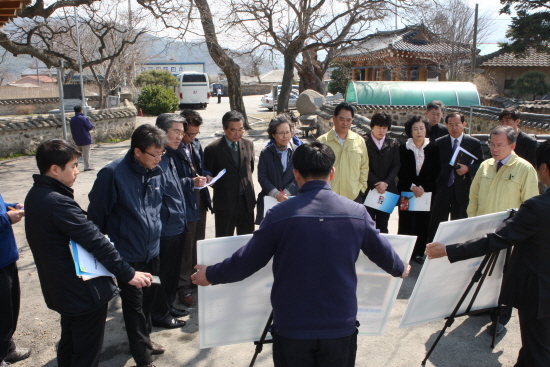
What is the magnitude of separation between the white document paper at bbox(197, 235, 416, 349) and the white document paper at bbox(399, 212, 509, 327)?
0.84 ft

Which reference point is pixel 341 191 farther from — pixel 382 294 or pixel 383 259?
pixel 383 259

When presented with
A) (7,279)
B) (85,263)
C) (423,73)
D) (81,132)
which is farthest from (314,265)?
A: (423,73)

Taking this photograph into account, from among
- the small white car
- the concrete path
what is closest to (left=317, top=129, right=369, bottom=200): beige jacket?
the concrete path

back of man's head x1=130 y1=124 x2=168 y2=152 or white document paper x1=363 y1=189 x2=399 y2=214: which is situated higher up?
back of man's head x1=130 y1=124 x2=168 y2=152

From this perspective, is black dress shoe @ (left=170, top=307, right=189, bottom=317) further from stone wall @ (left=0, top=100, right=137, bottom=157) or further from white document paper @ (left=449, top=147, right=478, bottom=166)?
stone wall @ (left=0, top=100, right=137, bottom=157)

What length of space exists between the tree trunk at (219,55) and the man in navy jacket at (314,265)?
46.5ft

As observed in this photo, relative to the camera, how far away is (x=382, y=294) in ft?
9.58

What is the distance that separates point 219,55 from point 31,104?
19529mm

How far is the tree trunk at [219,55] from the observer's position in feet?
A: 52.1

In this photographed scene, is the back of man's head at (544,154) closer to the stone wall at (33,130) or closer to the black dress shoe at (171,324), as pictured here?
the black dress shoe at (171,324)

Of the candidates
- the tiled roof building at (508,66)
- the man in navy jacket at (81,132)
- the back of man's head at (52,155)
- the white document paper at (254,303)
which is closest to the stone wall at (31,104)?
the man in navy jacket at (81,132)

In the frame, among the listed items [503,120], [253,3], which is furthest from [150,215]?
[253,3]

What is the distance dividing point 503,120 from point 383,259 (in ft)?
10.6

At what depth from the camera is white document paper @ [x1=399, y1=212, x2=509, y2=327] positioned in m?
2.93
